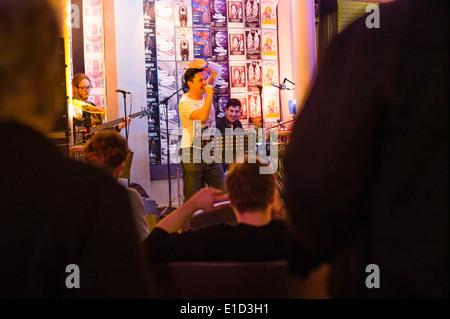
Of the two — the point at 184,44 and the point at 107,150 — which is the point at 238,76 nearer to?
the point at 184,44

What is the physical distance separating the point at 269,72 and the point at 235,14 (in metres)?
1.09

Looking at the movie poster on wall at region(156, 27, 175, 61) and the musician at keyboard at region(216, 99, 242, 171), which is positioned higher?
the movie poster on wall at region(156, 27, 175, 61)

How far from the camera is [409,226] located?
2.19ft

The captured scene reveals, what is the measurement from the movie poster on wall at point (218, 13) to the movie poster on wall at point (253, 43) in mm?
444

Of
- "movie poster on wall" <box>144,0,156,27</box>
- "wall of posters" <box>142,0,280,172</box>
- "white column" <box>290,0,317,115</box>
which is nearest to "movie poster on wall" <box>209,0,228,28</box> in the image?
"wall of posters" <box>142,0,280,172</box>

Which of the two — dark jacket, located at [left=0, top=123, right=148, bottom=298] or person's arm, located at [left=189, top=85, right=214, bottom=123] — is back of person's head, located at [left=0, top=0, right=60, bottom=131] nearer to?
dark jacket, located at [left=0, top=123, right=148, bottom=298]

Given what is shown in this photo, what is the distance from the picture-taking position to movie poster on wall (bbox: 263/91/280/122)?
21.8ft

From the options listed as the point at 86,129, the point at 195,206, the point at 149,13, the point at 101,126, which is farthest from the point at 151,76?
the point at 195,206

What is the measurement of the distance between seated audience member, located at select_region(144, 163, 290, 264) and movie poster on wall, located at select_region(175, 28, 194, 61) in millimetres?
5009

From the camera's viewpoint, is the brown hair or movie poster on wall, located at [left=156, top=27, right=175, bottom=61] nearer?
the brown hair

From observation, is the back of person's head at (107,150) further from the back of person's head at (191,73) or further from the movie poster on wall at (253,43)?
the movie poster on wall at (253,43)

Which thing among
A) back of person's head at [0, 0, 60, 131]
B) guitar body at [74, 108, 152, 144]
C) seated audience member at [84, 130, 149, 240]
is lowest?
seated audience member at [84, 130, 149, 240]

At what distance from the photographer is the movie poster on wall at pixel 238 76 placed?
21.1 ft

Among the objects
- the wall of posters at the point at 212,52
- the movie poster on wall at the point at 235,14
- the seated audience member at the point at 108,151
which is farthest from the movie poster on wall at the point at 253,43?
the seated audience member at the point at 108,151
